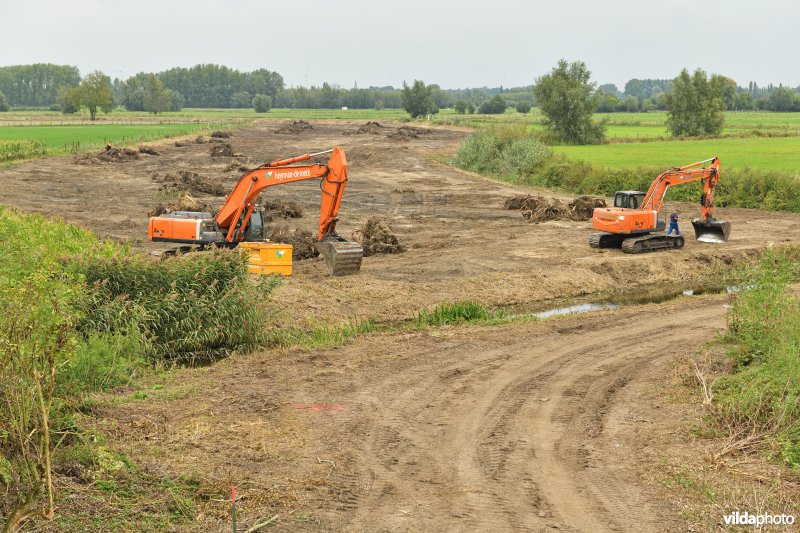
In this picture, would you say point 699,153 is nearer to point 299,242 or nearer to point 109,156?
point 299,242

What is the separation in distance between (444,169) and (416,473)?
5409cm

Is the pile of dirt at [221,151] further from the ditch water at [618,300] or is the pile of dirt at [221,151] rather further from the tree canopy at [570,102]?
the ditch water at [618,300]

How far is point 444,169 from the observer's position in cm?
6681

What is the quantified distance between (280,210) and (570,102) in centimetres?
4570

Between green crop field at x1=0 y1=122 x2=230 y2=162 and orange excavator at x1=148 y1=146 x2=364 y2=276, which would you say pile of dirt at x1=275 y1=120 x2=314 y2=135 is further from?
orange excavator at x1=148 y1=146 x2=364 y2=276

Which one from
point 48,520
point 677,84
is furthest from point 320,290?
point 677,84

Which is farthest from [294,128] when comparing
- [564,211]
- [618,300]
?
[618,300]

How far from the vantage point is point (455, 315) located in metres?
24.8

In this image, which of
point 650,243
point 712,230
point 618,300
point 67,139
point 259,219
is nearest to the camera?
point 618,300

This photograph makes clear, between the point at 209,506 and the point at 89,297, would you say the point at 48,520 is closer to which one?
the point at 209,506

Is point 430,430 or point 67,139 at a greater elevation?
point 67,139

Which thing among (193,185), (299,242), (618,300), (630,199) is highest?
(630,199)

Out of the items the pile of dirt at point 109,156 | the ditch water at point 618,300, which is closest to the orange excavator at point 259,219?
the ditch water at point 618,300

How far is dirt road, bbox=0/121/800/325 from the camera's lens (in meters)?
27.7
